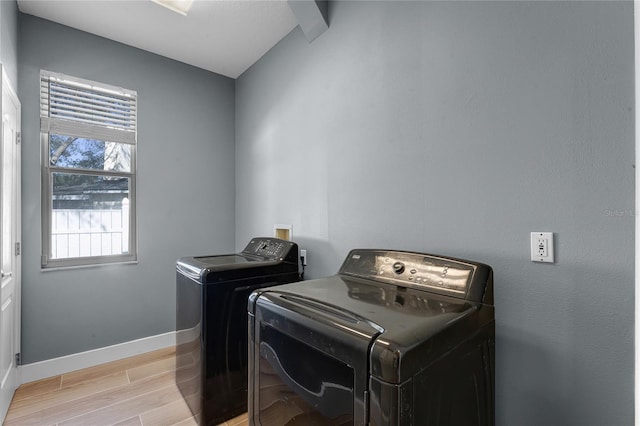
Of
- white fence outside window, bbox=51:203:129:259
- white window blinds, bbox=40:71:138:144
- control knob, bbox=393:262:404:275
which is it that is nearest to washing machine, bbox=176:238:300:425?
control knob, bbox=393:262:404:275

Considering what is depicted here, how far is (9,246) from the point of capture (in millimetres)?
1894

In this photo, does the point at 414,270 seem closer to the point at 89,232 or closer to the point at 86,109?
the point at 89,232

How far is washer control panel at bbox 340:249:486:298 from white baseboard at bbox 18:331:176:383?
2.15 meters

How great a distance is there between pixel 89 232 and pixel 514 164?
2912 millimetres

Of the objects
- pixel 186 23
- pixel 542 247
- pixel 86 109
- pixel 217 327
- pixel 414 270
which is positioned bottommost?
pixel 217 327

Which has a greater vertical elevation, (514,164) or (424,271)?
(514,164)

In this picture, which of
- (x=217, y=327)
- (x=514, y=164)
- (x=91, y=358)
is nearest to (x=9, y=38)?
(x=217, y=327)

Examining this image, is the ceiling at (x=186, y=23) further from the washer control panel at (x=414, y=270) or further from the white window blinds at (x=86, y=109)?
the washer control panel at (x=414, y=270)

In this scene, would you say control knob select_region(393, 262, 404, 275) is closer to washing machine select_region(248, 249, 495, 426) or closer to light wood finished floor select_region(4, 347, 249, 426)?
washing machine select_region(248, 249, 495, 426)

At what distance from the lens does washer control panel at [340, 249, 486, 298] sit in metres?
1.13

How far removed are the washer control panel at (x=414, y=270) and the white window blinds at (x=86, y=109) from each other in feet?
7.50

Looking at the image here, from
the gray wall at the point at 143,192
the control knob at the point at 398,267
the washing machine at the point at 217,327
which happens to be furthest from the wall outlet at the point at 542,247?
the gray wall at the point at 143,192

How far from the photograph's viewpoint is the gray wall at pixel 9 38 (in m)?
1.70

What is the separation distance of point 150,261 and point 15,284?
849mm
